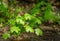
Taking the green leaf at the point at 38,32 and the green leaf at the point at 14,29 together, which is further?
the green leaf at the point at 38,32

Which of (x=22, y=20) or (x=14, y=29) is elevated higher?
(x=22, y=20)

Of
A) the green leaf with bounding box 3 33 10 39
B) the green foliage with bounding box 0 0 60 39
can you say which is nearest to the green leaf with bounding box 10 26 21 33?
the green foliage with bounding box 0 0 60 39

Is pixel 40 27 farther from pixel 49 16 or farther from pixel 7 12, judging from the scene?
pixel 7 12

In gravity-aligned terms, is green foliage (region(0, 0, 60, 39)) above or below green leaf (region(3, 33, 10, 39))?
above

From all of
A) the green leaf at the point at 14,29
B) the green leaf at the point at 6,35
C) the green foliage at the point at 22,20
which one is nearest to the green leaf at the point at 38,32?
the green foliage at the point at 22,20

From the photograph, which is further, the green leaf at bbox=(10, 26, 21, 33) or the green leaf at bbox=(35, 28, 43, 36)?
the green leaf at bbox=(35, 28, 43, 36)

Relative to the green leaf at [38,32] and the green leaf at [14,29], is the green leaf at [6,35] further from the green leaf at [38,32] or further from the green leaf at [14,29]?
the green leaf at [38,32]

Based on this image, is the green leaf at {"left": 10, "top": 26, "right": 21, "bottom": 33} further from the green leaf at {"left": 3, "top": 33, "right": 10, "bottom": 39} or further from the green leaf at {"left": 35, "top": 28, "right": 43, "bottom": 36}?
the green leaf at {"left": 35, "top": 28, "right": 43, "bottom": 36}

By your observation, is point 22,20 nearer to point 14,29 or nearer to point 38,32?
point 14,29

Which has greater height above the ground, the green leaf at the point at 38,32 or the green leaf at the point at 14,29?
the green leaf at the point at 14,29

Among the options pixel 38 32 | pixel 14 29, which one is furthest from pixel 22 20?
pixel 38 32

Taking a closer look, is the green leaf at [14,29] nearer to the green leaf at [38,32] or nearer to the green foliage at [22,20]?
the green foliage at [22,20]

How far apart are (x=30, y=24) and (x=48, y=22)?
2.19 ft

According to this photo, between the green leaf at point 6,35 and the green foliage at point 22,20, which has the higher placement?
the green foliage at point 22,20
